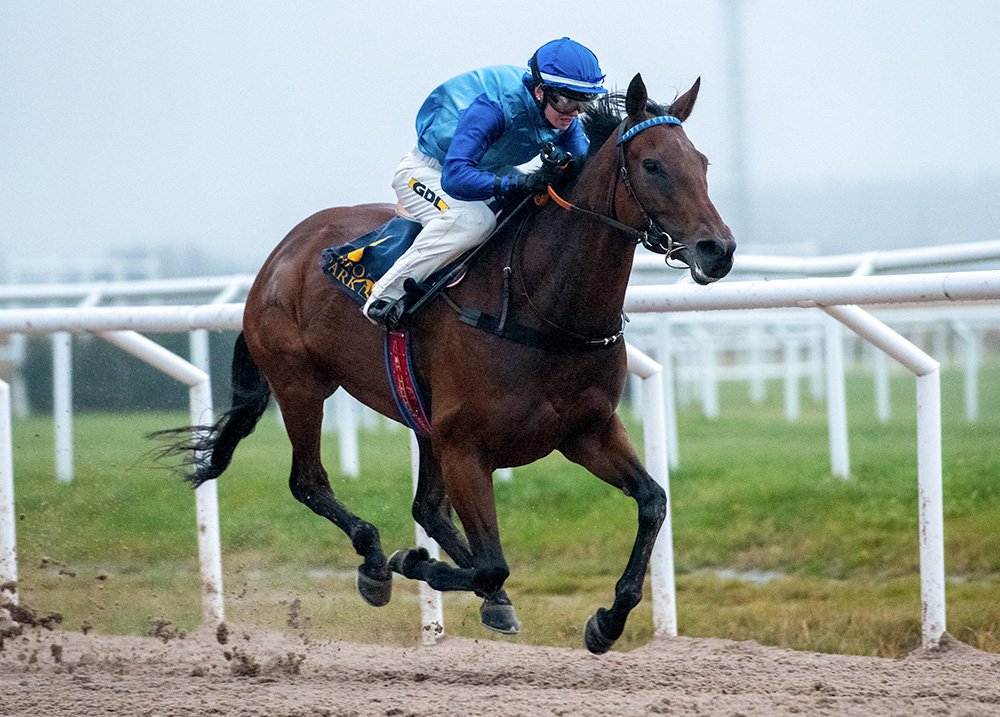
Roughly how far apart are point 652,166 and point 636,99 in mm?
197

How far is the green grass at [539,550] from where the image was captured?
447cm

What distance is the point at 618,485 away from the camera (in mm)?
3545

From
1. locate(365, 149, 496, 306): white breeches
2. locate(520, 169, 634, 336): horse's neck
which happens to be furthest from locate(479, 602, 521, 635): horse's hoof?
locate(365, 149, 496, 306): white breeches

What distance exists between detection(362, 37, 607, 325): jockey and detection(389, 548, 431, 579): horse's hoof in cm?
75

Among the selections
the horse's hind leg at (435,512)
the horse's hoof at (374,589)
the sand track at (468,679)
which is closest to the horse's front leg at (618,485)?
the sand track at (468,679)

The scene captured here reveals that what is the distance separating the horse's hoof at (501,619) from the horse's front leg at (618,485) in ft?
0.69

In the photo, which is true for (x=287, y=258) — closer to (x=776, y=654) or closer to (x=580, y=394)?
(x=580, y=394)

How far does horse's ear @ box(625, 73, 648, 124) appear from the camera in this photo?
3.18 m

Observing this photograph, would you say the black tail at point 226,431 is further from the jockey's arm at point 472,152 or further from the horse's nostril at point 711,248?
the horse's nostril at point 711,248

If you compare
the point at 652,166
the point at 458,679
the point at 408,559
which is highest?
the point at 652,166

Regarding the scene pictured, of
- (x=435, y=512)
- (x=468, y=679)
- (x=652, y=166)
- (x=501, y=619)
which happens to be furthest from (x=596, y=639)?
(x=652, y=166)

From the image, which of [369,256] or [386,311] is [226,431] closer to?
[369,256]

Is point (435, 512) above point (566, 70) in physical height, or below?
below

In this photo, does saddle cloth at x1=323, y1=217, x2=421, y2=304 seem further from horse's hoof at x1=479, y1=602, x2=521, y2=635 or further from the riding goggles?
horse's hoof at x1=479, y1=602, x2=521, y2=635
